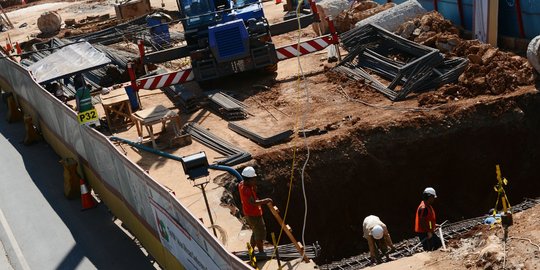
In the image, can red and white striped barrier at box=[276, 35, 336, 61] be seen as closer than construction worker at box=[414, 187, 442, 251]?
No

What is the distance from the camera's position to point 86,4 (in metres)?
47.4

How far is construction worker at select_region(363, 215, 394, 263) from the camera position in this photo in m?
13.2

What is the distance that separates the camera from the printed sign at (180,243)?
38.6ft

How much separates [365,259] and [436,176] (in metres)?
4.90

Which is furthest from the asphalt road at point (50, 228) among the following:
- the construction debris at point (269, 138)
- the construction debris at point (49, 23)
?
the construction debris at point (49, 23)

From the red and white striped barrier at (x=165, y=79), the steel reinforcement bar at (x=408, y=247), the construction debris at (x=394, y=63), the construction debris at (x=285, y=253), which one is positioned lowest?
the steel reinforcement bar at (x=408, y=247)

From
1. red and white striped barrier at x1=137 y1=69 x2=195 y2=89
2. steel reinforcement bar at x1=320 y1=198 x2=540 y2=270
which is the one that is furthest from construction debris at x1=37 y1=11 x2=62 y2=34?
steel reinforcement bar at x1=320 y1=198 x2=540 y2=270

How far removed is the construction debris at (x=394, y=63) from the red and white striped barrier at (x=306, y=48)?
742mm

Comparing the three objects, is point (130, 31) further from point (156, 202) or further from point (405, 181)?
point (156, 202)

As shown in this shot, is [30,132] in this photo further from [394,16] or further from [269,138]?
[394,16]

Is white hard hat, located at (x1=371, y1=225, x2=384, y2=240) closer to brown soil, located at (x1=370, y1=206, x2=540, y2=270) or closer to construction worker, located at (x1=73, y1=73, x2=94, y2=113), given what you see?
brown soil, located at (x1=370, y1=206, x2=540, y2=270)

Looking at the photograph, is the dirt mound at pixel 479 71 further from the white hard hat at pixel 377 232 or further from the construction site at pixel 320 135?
the white hard hat at pixel 377 232

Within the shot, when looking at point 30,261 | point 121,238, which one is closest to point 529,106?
point 121,238

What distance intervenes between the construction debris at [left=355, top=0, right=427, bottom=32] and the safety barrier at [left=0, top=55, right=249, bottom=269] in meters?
9.45
